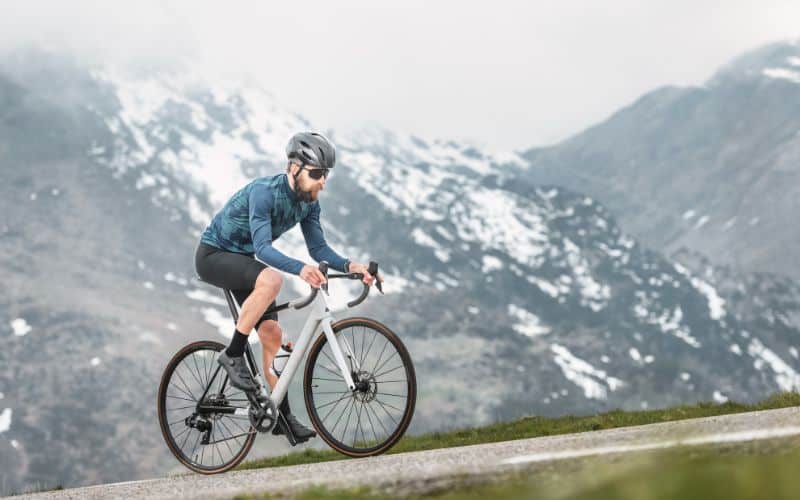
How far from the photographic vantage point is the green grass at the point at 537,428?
1205cm

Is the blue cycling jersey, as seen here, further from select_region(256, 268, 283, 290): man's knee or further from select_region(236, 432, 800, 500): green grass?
select_region(236, 432, 800, 500): green grass

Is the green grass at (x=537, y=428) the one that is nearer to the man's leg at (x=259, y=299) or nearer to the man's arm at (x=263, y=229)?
the man's leg at (x=259, y=299)

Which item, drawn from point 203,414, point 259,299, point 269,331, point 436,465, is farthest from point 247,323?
point 436,465

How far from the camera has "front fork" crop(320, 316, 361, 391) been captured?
27.6ft

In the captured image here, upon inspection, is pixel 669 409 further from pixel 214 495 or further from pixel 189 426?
pixel 214 495

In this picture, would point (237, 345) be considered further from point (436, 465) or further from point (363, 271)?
point (436, 465)

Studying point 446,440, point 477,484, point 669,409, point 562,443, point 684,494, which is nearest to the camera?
point 684,494

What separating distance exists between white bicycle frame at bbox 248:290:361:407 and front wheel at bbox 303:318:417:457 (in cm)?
6

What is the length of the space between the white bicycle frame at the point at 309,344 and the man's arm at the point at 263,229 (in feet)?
1.39

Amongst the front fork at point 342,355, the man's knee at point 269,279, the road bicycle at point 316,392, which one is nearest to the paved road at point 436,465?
the road bicycle at point 316,392

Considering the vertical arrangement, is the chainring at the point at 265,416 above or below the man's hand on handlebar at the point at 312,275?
below

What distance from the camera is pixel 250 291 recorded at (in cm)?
909

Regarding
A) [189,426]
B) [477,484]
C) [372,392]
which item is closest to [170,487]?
[189,426]

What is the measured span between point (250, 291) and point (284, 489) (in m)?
3.85
